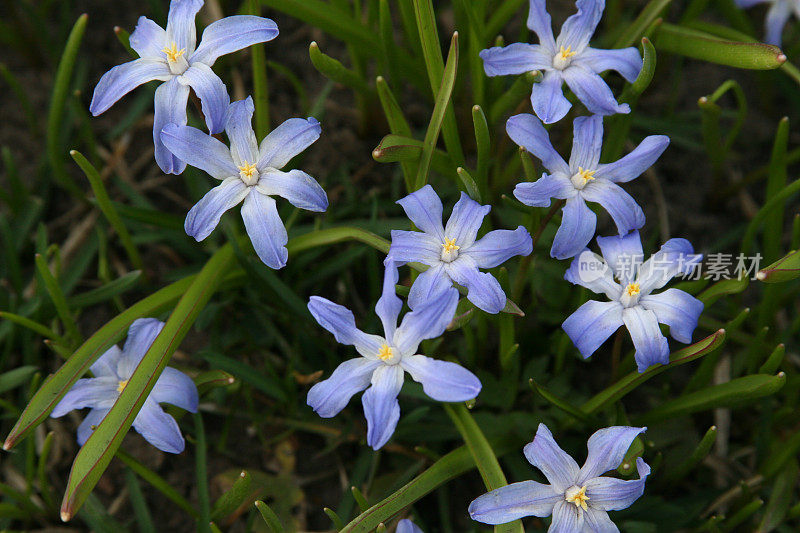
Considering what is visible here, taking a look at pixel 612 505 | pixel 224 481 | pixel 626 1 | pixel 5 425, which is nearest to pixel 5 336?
pixel 5 425

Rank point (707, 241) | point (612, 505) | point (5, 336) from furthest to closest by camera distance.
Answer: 1. point (707, 241)
2. point (5, 336)
3. point (612, 505)

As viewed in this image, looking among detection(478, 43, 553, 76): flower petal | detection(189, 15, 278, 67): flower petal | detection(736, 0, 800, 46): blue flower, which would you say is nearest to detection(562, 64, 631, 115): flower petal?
detection(478, 43, 553, 76): flower petal

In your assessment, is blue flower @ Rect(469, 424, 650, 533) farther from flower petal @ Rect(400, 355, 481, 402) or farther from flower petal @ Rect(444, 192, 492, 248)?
flower petal @ Rect(444, 192, 492, 248)

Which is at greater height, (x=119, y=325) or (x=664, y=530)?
(x=119, y=325)

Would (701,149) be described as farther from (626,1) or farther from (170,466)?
(170,466)

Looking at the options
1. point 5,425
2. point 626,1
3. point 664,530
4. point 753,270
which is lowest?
point 664,530

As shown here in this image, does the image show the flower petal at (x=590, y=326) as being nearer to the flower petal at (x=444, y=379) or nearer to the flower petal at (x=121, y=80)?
the flower petal at (x=444, y=379)
